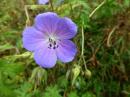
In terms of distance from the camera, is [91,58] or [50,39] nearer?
[50,39]

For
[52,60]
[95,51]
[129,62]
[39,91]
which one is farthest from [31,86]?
[129,62]

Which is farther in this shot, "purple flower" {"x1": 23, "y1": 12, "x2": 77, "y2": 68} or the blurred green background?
the blurred green background

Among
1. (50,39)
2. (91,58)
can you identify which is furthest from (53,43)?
(91,58)

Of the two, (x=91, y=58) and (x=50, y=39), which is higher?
(x=50, y=39)

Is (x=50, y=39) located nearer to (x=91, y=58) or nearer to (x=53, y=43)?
(x=53, y=43)

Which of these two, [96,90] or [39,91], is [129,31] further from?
[39,91]
